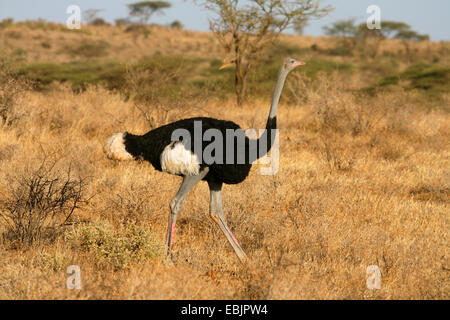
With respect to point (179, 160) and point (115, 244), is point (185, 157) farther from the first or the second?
point (115, 244)

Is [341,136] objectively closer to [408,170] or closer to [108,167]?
[408,170]

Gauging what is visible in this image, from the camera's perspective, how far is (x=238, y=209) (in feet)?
15.2

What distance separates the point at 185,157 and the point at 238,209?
120cm

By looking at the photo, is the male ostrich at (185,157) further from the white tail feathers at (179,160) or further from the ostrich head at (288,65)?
the ostrich head at (288,65)

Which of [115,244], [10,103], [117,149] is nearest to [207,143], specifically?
[117,149]

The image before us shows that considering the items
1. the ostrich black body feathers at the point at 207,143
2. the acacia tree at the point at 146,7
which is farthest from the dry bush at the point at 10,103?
the acacia tree at the point at 146,7

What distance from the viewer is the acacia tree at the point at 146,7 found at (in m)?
45.5

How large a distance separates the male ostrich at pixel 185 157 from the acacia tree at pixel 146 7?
43599 mm

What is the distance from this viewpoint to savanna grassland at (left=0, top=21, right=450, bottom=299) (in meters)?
3.24

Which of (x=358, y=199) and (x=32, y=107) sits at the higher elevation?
(x=32, y=107)

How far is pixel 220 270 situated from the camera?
11.6ft

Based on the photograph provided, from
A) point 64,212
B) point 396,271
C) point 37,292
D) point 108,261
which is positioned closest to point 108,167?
point 64,212
